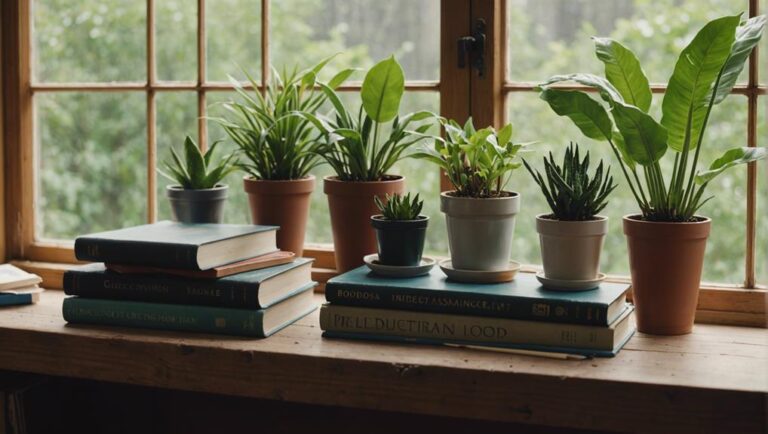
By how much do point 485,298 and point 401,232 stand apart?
239 mm

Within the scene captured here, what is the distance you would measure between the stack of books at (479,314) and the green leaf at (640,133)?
239 millimetres

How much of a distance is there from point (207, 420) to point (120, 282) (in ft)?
1.59

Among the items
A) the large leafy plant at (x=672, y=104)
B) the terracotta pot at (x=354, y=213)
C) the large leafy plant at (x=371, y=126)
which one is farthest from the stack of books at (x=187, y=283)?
the large leafy plant at (x=672, y=104)

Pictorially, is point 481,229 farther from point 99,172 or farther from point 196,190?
point 99,172

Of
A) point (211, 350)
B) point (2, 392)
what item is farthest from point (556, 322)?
point (2, 392)

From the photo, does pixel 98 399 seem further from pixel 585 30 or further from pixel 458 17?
pixel 585 30

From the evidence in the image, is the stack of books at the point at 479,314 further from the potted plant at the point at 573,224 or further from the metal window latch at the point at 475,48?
the metal window latch at the point at 475,48

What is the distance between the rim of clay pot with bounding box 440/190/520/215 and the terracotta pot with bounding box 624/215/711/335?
21 centimetres

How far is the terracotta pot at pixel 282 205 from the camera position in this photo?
192cm

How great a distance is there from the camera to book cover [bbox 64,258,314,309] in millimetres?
1623

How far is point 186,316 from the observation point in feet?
5.43

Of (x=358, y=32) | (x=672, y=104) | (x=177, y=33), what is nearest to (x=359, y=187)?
(x=672, y=104)

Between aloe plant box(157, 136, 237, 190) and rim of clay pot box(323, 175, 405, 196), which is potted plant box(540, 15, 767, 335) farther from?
aloe plant box(157, 136, 237, 190)

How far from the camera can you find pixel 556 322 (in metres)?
1.47
